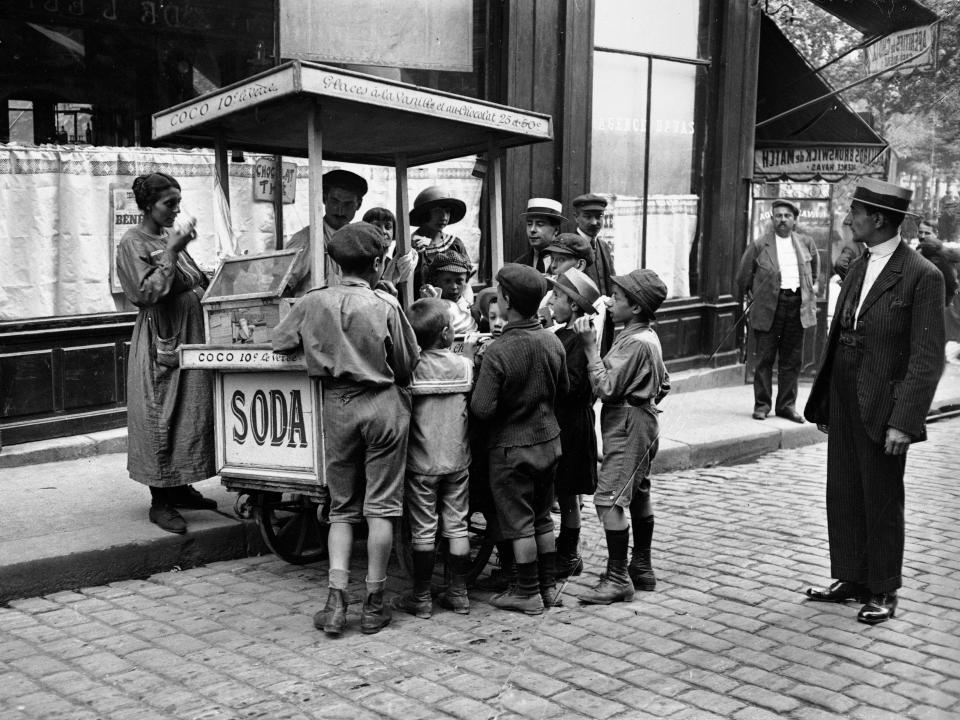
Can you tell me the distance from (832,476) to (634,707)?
1819 millimetres

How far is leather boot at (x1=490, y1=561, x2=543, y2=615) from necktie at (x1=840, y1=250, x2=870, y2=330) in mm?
1851

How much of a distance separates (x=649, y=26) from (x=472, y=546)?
7.04 metres

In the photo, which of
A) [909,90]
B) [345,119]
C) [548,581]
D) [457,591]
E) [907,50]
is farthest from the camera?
[909,90]

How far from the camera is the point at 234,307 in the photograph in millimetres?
4945

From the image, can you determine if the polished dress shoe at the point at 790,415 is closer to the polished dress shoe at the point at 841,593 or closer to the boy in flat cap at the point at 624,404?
the polished dress shoe at the point at 841,593

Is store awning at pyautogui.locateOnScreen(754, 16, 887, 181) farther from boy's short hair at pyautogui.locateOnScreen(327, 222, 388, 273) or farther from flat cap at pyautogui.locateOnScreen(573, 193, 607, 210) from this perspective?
boy's short hair at pyautogui.locateOnScreen(327, 222, 388, 273)

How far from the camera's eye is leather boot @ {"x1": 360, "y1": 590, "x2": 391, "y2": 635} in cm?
435

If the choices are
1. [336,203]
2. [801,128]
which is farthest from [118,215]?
[801,128]

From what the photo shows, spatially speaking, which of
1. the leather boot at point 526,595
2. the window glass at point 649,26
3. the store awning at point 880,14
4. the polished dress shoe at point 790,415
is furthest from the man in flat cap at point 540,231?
the store awning at point 880,14

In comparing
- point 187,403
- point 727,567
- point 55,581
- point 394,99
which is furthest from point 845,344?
point 55,581

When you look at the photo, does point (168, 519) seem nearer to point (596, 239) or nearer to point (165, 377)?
point (165, 377)

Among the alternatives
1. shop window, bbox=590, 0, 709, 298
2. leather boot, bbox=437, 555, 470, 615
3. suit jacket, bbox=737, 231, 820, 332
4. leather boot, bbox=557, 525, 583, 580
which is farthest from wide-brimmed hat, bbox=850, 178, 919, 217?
shop window, bbox=590, 0, 709, 298

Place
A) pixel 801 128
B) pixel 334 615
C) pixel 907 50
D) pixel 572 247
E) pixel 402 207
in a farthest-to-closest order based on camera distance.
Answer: pixel 801 128 < pixel 907 50 < pixel 402 207 < pixel 572 247 < pixel 334 615

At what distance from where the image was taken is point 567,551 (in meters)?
5.18
